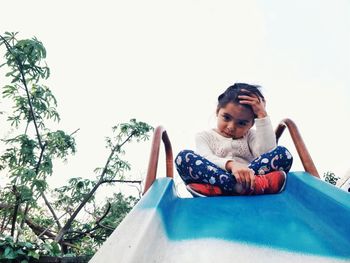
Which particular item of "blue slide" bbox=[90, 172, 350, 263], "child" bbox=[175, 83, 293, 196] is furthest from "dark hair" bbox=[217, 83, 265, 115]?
"blue slide" bbox=[90, 172, 350, 263]

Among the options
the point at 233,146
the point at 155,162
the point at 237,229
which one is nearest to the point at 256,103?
the point at 233,146

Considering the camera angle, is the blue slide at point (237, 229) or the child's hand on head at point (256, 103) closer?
the blue slide at point (237, 229)

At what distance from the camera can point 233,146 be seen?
4.13 feet

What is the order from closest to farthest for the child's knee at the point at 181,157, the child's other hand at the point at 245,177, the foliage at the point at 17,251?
1. the child's other hand at the point at 245,177
2. the child's knee at the point at 181,157
3. the foliage at the point at 17,251

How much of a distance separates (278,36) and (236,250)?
369cm

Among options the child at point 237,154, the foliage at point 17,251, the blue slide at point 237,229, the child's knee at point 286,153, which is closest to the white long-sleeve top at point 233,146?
the child at point 237,154

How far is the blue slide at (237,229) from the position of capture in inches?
22.2

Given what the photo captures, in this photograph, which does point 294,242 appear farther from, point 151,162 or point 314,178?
point 151,162

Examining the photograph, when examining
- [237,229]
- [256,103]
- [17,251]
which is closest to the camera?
[237,229]

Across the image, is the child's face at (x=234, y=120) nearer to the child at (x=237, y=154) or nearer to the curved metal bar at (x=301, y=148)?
the child at (x=237, y=154)

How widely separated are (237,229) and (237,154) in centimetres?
61

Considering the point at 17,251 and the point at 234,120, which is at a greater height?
the point at 234,120

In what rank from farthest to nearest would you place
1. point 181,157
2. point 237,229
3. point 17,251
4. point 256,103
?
point 17,251, point 256,103, point 181,157, point 237,229

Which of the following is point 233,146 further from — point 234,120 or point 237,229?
point 237,229
